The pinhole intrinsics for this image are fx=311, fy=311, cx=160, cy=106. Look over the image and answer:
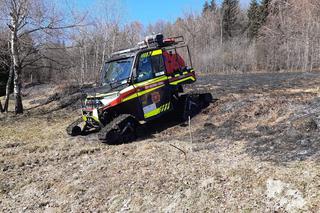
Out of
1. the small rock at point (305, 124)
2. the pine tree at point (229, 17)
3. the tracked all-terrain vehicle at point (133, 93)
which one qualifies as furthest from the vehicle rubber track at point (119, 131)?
the pine tree at point (229, 17)

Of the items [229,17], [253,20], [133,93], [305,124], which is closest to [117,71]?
[133,93]

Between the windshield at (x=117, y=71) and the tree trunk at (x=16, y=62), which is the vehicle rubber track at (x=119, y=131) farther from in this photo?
the tree trunk at (x=16, y=62)

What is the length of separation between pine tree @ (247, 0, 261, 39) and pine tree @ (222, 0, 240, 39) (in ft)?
16.0

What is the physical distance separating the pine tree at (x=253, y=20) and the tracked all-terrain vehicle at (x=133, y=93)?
3711 cm

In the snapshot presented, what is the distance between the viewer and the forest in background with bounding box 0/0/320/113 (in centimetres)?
1272

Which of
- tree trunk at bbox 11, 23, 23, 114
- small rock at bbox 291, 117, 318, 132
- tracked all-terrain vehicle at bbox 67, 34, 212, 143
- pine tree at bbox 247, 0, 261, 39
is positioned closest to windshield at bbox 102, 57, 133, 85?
tracked all-terrain vehicle at bbox 67, 34, 212, 143

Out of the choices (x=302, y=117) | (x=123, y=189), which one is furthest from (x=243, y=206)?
(x=302, y=117)

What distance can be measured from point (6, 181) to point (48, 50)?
32.7 ft

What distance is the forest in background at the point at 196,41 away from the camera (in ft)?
41.7

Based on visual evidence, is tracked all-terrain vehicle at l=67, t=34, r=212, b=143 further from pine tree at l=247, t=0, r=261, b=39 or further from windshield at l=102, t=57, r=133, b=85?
pine tree at l=247, t=0, r=261, b=39

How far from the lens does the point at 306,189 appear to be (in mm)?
3965

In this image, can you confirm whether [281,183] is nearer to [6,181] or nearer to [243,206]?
[243,206]

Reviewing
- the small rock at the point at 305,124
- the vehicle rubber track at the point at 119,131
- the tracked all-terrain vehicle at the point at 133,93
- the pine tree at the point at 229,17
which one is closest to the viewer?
the small rock at the point at 305,124

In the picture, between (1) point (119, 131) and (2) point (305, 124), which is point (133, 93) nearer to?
(1) point (119, 131)
